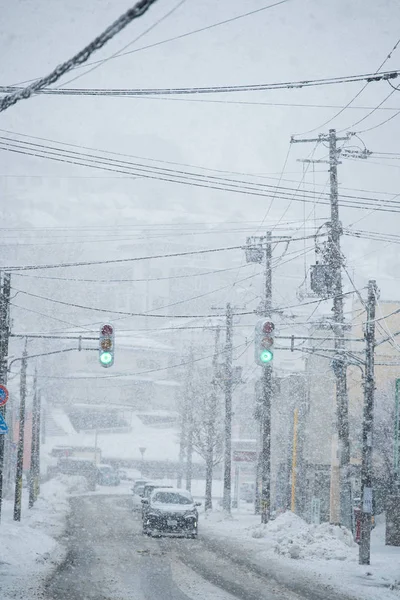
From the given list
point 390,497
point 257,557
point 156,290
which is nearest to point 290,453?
point 390,497

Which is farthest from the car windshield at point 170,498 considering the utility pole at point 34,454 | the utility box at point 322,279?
the utility pole at point 34,454

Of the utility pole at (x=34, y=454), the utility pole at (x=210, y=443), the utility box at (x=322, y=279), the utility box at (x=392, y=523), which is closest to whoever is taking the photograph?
the utility box at (x=322, y=279)

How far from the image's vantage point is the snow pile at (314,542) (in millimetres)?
21909

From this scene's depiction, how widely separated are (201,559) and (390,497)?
10.2 metres

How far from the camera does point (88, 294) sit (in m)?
124

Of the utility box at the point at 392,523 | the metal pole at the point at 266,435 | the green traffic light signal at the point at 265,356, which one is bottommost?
the utility box at the point at 392,523

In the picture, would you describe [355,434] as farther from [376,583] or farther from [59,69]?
→ [59,69]

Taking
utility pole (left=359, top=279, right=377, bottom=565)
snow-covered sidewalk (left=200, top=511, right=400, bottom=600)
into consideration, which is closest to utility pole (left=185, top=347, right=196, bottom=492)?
snow-covered sidewalk (left=200, top=511, right=400, bottom=600)

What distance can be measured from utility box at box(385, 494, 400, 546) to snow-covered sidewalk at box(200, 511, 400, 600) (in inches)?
20.2

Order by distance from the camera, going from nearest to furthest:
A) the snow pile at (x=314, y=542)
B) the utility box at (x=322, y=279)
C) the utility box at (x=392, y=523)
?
the snow pile at (x=314, y=542) < the utility box at (x=322, y=279) < the utility box at (x=392, y=523)

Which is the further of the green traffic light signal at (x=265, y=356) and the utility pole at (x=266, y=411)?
the utility pole at (x=266, y=411)

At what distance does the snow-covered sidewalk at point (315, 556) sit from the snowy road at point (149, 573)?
3.46ft

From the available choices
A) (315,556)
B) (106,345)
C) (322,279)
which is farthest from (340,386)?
(106,345)

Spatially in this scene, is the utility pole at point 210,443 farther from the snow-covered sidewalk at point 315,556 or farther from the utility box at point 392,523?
the utility box at point 392,523
